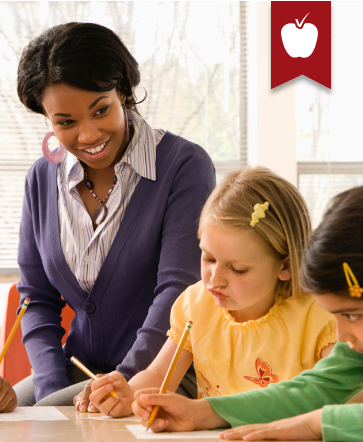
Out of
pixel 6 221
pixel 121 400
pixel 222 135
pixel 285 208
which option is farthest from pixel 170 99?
pixel 121 400

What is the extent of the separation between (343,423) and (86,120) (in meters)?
0.90

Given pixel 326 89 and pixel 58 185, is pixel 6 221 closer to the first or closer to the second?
pixel 58 185

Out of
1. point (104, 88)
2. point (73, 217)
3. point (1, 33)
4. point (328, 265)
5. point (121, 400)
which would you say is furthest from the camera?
point (1, 33)

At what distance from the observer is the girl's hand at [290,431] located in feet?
2.34

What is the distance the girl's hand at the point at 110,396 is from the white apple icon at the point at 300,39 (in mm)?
2215

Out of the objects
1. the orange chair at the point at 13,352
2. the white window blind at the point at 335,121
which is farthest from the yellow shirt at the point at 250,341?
the white window blind at the point at 335,121

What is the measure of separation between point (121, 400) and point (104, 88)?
0.72 meters

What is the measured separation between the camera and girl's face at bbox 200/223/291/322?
1020mm

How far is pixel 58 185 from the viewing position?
148 cm

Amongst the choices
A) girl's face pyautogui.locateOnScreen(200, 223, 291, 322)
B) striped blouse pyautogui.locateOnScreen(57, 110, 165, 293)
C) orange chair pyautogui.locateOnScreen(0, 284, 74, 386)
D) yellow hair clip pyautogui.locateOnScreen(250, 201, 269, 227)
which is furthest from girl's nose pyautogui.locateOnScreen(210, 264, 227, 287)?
orange chair pyautogui.locateOnScreen(0, 284, 74, 386)

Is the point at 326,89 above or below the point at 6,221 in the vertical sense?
above

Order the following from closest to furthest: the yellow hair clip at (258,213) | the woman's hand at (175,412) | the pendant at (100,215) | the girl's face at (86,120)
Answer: the woman's hand at (175,412), the yellow hair clip at (258,213), the girl's face at (86,120), the pendant at (100,215)

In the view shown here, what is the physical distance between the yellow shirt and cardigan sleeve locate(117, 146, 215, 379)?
7cm

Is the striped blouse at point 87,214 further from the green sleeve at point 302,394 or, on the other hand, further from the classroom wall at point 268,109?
the classroom wall at point 268,109
